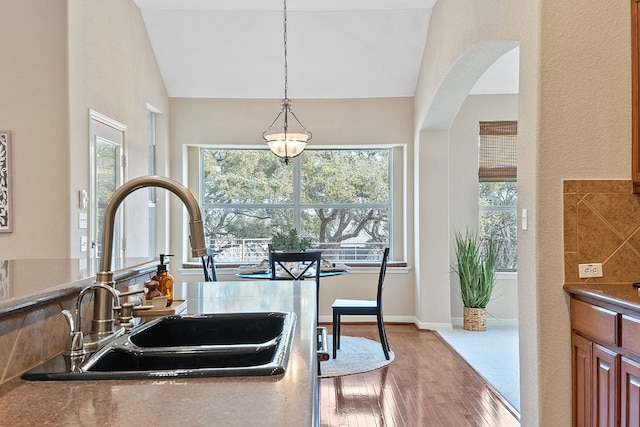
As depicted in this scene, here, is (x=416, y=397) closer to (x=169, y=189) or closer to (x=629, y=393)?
(x=629, y=393)

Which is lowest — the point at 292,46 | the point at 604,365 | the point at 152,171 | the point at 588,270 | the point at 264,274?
the point at 604,365

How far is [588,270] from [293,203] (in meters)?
4.16

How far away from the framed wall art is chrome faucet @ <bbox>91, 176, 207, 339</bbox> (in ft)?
9.18

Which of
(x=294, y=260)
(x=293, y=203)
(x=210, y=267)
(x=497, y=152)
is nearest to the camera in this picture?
(x=294, y=260)

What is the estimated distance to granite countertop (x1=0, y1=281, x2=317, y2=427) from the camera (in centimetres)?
78

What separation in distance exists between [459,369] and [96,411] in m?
3.93

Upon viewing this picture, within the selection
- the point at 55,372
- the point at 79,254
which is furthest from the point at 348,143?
the point at 55,372

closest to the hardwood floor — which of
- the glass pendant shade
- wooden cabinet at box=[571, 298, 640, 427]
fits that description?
wooden cabinet at box=[571, 298, 640, 427]

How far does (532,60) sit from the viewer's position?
8.77ft

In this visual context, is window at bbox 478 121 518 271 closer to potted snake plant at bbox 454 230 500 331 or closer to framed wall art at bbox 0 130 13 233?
potted snake plant at bbox 454 230 500 331

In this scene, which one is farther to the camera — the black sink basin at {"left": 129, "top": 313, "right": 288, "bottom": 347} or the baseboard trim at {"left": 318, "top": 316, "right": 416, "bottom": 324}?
the baseboard trim at {"left": 318, "top": 316, "right": 416, "bottom": 324}

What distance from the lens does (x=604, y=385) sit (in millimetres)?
2264

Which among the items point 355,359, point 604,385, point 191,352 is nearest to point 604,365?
point 604,385

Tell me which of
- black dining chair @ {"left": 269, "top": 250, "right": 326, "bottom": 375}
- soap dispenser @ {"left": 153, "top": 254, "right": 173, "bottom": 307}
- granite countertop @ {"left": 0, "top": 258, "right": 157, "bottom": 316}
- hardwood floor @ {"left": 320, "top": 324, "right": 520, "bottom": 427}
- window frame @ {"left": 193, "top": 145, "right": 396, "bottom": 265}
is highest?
window frame @ {"left": 193, "top": 145, "right": 396, "bottom": 265}
